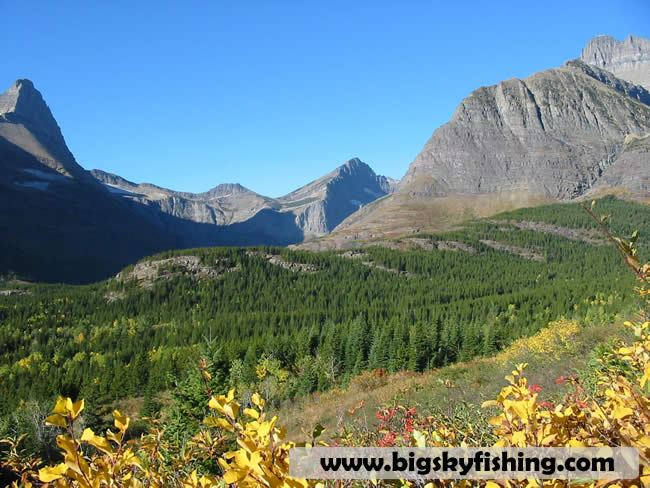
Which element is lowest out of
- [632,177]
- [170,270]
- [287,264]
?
[170,270]

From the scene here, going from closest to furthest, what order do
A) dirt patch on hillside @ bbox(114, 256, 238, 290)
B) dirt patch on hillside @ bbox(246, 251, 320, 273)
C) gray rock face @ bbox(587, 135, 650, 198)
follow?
dirt patch on hillside @ bbox(114, 256, 238, 290) → dirt patch on hillside @ bbox(246, 251, 320, 273) → gray rock face @ bbox(587, 135, 650, 198)

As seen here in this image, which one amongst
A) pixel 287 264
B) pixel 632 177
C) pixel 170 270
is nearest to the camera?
pixel 170 270

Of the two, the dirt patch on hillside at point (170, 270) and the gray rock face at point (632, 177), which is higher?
the gray rock face at point (632, 177)

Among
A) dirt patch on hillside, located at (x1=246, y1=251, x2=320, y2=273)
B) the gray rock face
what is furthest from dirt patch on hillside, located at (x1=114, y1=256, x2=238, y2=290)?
the gray rock face

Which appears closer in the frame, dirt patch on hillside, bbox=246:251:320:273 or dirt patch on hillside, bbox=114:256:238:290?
dirt patch on hillside, bbox=114:256:238:290

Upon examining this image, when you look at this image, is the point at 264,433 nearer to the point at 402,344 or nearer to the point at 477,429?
the point at 477,429

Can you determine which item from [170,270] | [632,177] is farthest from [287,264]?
[632,177]

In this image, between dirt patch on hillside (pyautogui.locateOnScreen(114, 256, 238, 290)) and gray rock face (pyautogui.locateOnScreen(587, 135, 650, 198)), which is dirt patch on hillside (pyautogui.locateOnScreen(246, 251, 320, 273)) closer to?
dirt patch on hillside (pyautogui.locateOnScreen(114, 256, 238, 290))

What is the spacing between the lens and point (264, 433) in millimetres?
1347

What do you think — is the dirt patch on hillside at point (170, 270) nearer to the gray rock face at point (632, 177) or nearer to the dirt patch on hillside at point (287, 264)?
the dirt patch on hillside at point (287, 264)

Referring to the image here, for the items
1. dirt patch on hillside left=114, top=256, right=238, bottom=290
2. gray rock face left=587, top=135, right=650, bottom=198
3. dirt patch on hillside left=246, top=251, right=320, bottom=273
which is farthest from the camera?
gray rock face left=587, top=135, right=650, bottom=198

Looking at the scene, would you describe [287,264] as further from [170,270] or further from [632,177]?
[632,177]

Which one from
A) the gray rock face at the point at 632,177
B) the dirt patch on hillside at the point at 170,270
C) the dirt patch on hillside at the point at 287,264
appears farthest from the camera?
the gray rock face at the point at 632,177

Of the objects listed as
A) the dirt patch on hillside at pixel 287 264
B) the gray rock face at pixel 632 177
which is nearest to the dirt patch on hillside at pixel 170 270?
the dirt patch on hillside at pixel 287 264
